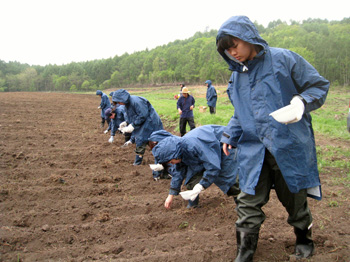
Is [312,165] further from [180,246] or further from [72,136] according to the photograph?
[72,136]

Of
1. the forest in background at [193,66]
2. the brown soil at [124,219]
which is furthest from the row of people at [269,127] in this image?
the forest in background at [193,66]

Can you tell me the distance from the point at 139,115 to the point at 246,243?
13.4 ft

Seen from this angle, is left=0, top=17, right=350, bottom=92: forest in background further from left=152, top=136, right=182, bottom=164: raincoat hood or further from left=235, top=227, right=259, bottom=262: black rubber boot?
left=235, top=227, right=259, bottom=262: black rubber boot

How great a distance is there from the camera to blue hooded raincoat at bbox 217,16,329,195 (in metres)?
1.91

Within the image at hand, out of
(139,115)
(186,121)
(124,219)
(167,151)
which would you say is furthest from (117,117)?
(167,151)

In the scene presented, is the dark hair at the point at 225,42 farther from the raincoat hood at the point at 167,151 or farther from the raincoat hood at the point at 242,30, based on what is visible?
the raincoat hood at the point at 167,151

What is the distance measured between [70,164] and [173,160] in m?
3.63

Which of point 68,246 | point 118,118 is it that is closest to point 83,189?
point 68,246

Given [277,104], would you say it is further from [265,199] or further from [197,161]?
[197,161]

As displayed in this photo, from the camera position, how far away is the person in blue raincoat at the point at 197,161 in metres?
3.04

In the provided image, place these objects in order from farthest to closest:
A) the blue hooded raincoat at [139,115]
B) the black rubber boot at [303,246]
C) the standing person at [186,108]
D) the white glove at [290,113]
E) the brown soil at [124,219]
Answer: the standing person at [186,108], the blue hooded raincoat at [139,115], the brown soil at [124,219], the black rubber boot at [303,246], the white glove at [290,113]

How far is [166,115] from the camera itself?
41.3 ft

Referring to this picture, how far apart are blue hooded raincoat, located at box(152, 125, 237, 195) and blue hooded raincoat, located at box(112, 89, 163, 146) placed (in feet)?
8.37

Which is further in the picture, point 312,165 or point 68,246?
point 68,246
